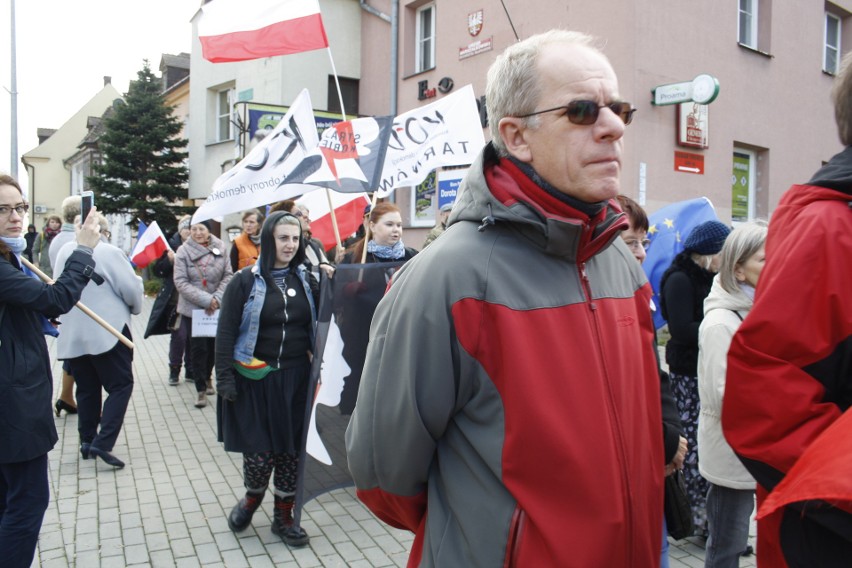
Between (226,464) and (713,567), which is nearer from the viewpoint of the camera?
(713,567)

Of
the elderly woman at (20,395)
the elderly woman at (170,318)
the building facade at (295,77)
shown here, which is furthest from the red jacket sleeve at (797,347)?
the building facade at (295,77)

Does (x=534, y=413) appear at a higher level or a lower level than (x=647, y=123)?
lower

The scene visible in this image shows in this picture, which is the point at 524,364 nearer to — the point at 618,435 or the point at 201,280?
the point at 618,435

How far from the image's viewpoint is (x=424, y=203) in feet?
51.5

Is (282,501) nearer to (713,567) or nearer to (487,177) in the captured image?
(713,567)

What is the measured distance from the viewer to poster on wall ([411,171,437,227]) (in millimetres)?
15359

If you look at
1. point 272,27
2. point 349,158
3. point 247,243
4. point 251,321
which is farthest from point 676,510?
point 272,27

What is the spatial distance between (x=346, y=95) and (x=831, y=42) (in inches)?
436

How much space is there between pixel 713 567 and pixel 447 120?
416 centimetres

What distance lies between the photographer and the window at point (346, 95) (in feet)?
59.8

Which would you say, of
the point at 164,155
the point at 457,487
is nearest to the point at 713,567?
the point at 457,487

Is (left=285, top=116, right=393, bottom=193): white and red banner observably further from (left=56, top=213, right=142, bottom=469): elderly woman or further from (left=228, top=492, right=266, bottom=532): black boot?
(left=228, top=492, right=266, bottom=532): black boot

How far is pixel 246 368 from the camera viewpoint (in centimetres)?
426

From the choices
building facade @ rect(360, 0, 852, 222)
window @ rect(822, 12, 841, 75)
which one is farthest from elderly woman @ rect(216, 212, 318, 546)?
window @ rect(822, 12, 841, 75)
